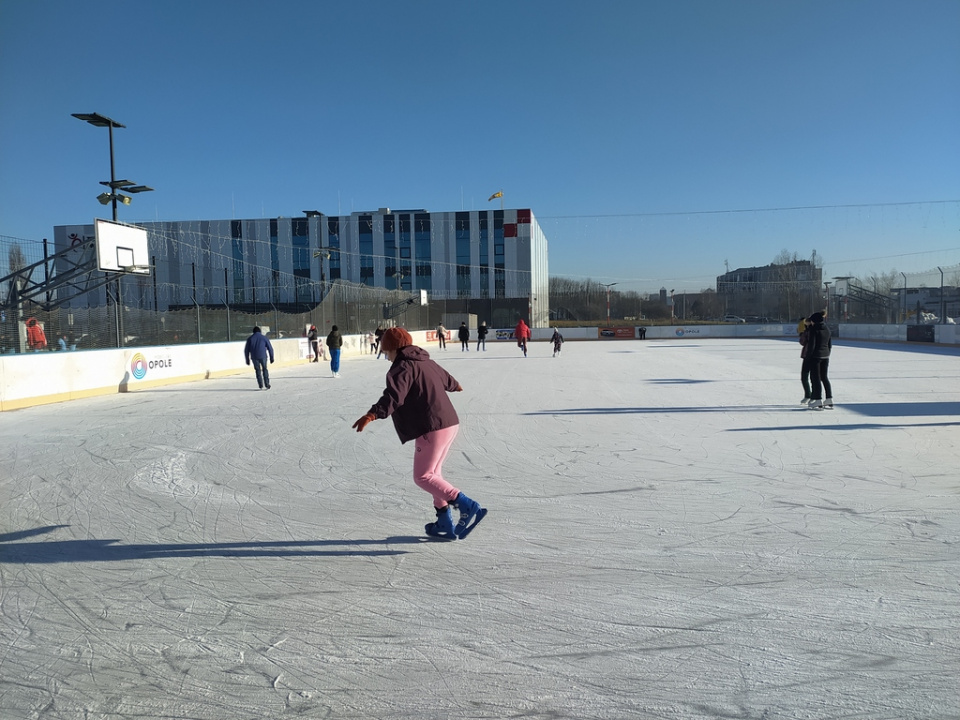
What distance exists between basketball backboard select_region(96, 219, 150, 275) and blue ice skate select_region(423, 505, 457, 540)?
15.2 m

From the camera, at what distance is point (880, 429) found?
8.55 m

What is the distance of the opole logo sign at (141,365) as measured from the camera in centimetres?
1584

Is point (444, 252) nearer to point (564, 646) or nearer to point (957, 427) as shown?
point (957, 427)

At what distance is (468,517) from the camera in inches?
177

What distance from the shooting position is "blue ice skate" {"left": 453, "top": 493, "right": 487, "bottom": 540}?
4445 millimetres

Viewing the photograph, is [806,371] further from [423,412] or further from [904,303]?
[904,303]

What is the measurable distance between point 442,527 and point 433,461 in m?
0.52

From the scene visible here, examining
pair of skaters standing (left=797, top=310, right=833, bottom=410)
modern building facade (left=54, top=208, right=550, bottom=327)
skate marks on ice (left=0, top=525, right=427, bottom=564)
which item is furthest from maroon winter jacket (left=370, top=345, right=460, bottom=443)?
modern building facade (left=54, top=208, right=550, bottom=327)

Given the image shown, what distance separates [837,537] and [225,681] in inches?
154

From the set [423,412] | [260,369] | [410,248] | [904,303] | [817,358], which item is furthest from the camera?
[410,248]

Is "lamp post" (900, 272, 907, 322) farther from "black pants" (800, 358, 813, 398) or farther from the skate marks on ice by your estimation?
the skate marks on ice

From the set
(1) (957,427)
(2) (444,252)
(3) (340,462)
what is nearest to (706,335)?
(2) (444,252)

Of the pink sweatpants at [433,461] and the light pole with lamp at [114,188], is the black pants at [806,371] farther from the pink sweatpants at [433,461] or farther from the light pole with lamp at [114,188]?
the light pole with lamp at [114,188]

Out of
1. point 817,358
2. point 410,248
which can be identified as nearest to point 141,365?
point 817,358
